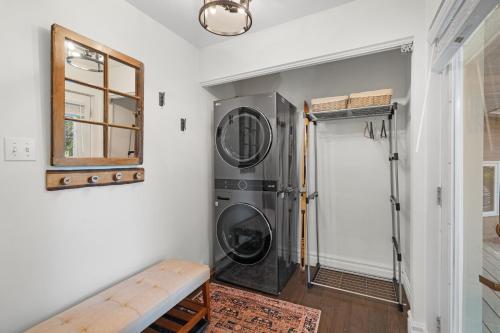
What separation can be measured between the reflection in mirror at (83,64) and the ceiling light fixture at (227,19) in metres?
0.77

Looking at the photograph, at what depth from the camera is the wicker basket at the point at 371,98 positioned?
78.4 inches

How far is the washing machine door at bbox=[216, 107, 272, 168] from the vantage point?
7.01 ft

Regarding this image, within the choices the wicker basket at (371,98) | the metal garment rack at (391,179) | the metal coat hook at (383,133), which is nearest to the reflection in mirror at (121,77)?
the metal garment rack at (391,179)

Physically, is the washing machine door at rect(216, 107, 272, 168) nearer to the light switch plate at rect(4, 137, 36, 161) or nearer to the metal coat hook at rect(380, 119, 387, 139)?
the metal coat hook at rect(380, 119, 387, 139)

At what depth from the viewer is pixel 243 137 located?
7.33 ft

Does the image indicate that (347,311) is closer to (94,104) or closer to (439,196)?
(439,196)

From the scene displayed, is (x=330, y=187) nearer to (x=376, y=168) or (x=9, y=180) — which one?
(x=376, y=168)

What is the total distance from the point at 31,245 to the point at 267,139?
172 centimetres

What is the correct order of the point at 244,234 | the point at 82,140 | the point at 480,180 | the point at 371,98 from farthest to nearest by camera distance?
the point at 244,234, the point at 371,98, the point at 82,140, the point at 480,180

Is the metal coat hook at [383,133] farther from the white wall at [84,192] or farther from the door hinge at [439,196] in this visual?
the white wall at [84,192]

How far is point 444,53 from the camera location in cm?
127

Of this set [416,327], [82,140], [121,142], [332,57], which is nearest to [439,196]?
[416,327]

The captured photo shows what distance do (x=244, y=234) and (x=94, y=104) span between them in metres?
1.63

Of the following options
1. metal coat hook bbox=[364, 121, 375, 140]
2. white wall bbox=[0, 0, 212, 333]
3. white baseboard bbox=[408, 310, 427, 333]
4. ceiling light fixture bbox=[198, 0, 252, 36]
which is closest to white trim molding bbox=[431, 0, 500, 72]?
ceiling light fixture bbox=[198, 0, 252, 36]
